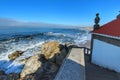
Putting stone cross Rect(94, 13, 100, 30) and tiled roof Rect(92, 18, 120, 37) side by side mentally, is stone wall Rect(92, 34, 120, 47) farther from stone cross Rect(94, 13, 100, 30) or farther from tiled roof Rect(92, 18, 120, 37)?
stone cross Rect(94, 13, 100, 30)

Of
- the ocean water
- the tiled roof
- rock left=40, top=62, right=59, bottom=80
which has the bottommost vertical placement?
the ocean water

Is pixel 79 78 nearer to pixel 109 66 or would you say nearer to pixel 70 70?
pixel 70 70

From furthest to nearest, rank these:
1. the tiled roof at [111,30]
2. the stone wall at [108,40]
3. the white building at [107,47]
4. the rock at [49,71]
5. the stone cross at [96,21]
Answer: the stone cross at [96,21]
the rock at [49,71]
the tiled roof at [111,30]
the white building at [107,47]
the stone wall at [108,40]

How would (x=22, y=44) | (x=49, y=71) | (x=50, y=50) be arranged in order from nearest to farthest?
1. (x=49, y=71)
2. (x=50, y=50)
3. (x=22, y=44)

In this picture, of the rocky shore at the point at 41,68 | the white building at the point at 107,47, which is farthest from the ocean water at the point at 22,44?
Answer: the white building at the point at 107,47

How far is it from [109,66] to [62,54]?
4705 mm

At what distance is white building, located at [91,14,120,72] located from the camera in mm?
13383

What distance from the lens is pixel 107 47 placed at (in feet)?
48.1

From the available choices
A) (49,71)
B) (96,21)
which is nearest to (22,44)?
(96,21)

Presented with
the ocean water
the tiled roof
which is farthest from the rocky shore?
the tiled roof

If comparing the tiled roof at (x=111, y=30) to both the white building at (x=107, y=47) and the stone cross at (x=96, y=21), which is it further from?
the stone cross at (x=96, y=21)

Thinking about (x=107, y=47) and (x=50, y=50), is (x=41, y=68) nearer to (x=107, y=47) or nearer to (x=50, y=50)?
(x=50, y=50)

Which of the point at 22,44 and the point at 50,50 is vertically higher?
the point at 50,50

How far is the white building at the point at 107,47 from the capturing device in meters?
A: 13.4
